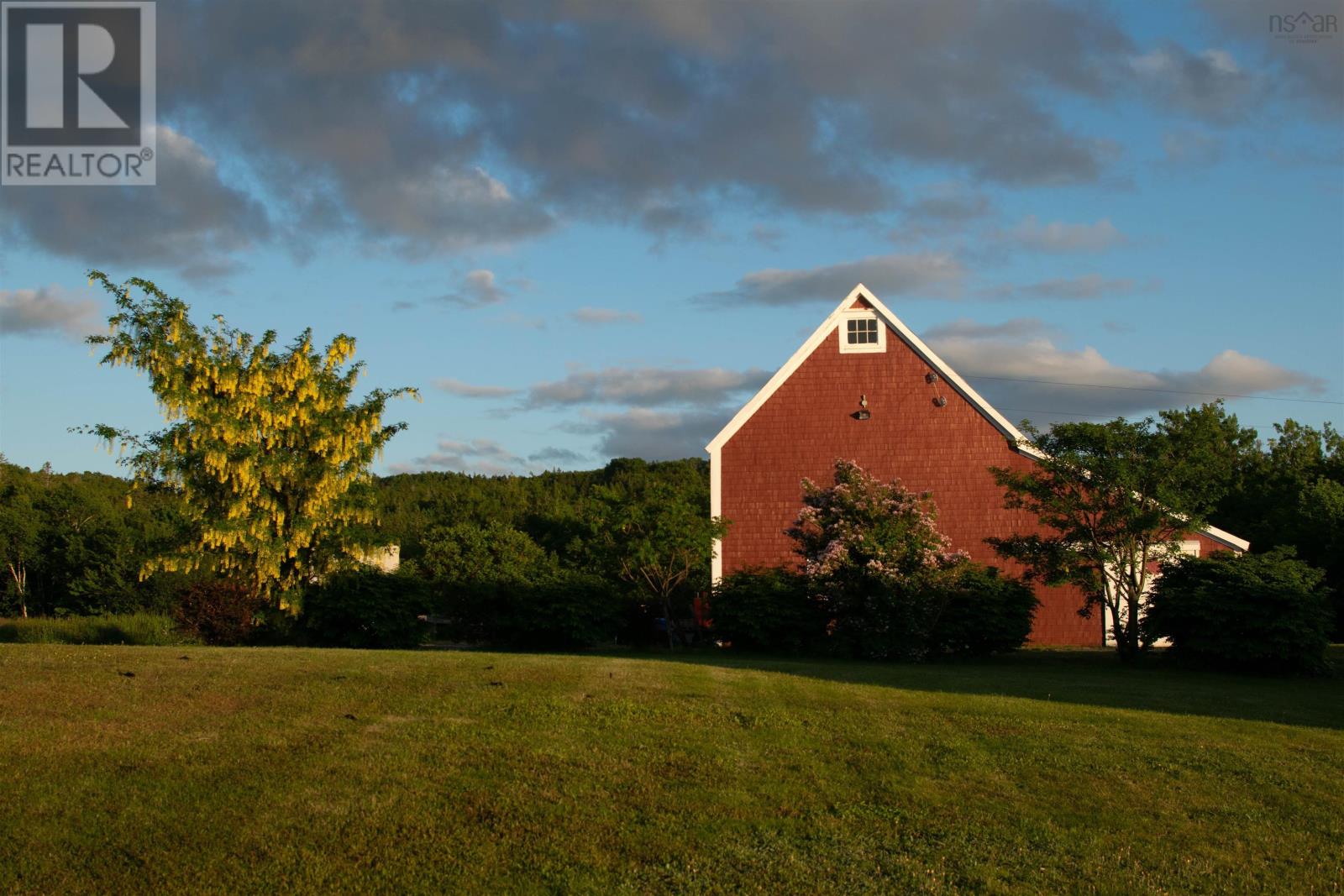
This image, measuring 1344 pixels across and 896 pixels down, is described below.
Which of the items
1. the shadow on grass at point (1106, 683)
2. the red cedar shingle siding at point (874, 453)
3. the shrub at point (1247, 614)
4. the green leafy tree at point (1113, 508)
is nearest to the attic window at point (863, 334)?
the red cedar shingle siding at point (874, 453)

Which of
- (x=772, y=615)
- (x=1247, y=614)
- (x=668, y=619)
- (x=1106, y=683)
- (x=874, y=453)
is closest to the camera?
(x=1106, y=683)

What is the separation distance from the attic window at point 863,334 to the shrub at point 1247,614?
34.1 ft

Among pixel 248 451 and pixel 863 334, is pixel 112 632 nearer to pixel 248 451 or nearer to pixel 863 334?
pixel 248 451

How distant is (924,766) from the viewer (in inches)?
377

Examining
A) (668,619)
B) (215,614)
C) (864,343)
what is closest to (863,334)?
(864,343)

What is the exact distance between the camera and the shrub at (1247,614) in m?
19.8

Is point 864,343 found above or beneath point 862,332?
beneath

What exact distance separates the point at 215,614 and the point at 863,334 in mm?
17193

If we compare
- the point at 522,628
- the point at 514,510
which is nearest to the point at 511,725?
the point at 522,628

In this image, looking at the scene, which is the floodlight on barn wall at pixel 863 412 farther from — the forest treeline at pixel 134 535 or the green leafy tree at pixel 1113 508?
the green leafy tree at pixel 1113 508

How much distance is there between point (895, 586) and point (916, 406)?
811 cm

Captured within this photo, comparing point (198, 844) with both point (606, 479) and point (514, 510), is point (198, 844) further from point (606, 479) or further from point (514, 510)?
point (606, 479)

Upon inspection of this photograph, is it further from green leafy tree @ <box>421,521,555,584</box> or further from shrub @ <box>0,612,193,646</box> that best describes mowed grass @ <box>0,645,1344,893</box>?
green leafy tree @ <box>421,521,555,584</box>

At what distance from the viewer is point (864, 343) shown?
98.2 ft
